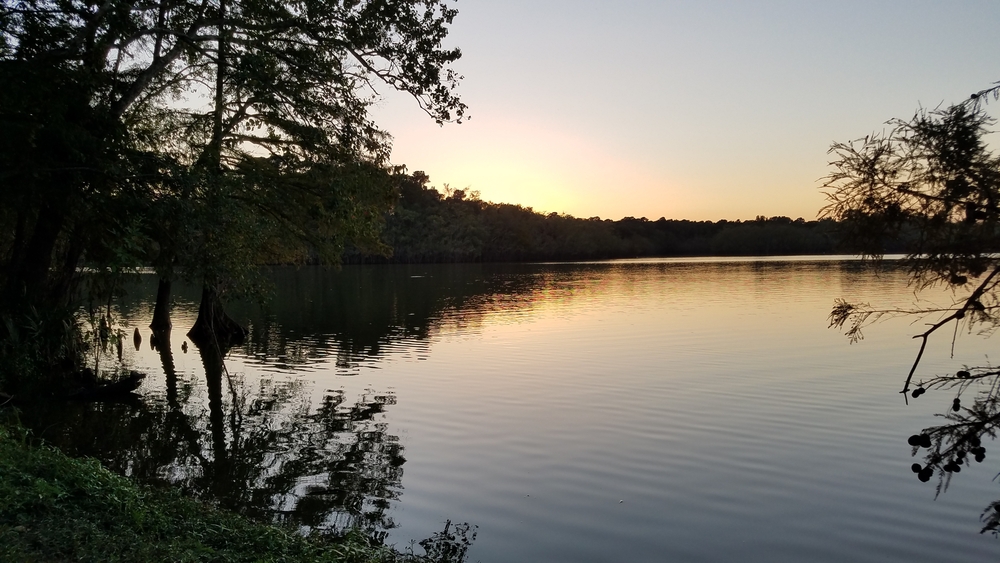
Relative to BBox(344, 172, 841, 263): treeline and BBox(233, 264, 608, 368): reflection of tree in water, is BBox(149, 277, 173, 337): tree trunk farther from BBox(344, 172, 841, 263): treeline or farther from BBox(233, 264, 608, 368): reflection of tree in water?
BBox(344, 172, 841, 263): treeline

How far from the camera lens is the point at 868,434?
1219cm

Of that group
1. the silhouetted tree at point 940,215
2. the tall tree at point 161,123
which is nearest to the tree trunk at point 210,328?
the tall tree at point 161,123

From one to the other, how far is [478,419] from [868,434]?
6.94 meters

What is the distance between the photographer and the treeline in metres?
134

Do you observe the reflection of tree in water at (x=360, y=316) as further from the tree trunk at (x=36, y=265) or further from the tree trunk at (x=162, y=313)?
the tree trunk at (x=36, y=265)

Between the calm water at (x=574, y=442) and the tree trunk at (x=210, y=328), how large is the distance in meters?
0.86

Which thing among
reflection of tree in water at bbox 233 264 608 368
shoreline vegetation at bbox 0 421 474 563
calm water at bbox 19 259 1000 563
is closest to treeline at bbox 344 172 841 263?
reflection of tree in water at bbox 233 264 608 368

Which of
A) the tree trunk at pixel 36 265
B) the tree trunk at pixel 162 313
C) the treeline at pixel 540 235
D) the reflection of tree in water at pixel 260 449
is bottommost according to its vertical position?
the reflection of tree in water at pixel 260 449

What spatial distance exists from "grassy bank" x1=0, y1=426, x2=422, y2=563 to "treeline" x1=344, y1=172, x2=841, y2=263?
107 m

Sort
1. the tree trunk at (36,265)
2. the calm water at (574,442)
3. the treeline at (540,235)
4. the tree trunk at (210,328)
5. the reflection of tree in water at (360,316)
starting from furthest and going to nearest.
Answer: the treeline at (540,235) → the tree trunk at (210,328) → the reflection of tree in water at (360,316) → the tree trunk at (36,265) → the calm water at (574,442)

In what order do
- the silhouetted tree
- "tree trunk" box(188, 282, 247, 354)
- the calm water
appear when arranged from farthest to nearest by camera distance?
1. "tree trunk" box(188, 282, 247, 354)
2. the calm water
3. the silhouetted tree

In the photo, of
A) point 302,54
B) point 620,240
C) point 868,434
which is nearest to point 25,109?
Result: point 302,54

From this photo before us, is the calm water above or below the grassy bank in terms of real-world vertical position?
below

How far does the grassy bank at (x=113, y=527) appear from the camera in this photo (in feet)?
17.3
